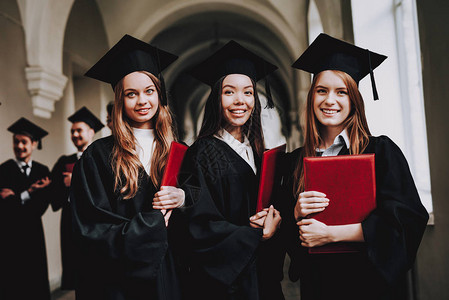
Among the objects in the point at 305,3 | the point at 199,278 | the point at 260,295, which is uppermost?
the point at 305,3

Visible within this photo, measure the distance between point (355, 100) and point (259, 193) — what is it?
0.64 metres

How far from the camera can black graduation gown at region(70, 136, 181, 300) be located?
69.2 inches

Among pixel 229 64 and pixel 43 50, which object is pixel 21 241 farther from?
pixel 229 64

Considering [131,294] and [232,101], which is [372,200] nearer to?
[232,101]

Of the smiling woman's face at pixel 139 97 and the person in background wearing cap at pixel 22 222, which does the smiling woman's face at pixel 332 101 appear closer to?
the smiling woman's face at pixel 139 97

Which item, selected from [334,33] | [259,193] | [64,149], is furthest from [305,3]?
[259,193]

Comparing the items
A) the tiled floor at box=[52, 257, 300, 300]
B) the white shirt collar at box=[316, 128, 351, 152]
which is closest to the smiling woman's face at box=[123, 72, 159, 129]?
the white shirt collar at box=[316, 128, 351, 152]

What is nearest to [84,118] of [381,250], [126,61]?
[126,61]

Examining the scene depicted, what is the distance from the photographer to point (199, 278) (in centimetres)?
191

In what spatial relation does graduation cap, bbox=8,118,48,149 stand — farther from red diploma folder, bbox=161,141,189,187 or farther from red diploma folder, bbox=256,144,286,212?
red diploma folder, bbox=256,144,286,212

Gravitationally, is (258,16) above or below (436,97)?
above

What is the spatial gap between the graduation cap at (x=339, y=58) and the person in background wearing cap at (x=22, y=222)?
12.3ft

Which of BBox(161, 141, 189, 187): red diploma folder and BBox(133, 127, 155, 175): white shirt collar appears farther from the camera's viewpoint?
BBox(133, 127, 155, 175): white shirt collar

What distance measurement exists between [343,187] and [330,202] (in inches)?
3.4
